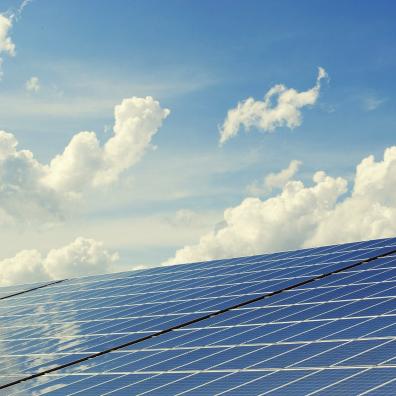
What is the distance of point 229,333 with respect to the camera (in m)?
21.9

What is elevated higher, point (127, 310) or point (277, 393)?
point (127, 310)

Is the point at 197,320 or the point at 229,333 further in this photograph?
the point at 197,320

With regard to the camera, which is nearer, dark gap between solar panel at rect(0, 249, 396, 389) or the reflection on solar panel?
the reflection on solar panel

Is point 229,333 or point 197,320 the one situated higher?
point 197,320

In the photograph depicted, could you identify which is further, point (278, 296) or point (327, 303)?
point (278, 296)

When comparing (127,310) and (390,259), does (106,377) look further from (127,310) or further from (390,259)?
(390,259)

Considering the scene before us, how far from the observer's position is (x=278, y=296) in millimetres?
26062

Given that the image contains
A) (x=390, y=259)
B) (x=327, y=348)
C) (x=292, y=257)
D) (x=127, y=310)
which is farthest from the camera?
(x=292, y=257)

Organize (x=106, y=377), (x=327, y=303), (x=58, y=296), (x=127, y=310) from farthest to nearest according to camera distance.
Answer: (x=58, y=296)
(x=127, y=310)
(x=327, y=303)
(x=106, y=377)

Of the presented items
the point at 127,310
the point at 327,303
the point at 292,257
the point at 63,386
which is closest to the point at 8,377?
the point at 63,386

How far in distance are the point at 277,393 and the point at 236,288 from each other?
1432 cm

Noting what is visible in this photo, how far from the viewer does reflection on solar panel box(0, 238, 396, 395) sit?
16844 millimetres

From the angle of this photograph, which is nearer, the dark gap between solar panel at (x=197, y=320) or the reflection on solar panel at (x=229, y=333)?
the reflection on solar panel at (x=229, y=333)

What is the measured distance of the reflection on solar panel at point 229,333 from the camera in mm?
16844
